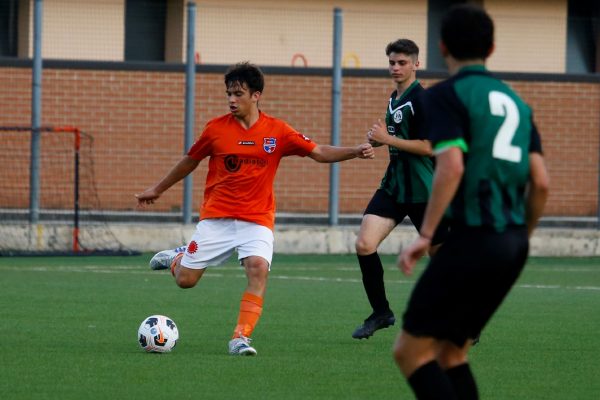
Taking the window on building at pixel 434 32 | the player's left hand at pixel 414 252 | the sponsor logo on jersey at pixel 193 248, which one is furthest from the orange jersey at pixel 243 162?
the window on building at pixel 434 32

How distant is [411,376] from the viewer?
5.43 meters

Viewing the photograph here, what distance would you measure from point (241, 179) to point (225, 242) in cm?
45

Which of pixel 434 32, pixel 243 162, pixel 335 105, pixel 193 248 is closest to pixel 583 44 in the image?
pixel 434 32

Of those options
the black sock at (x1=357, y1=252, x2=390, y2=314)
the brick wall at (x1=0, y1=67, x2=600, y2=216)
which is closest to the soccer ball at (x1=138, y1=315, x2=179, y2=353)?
the black sock at (x1=357, y1=252, x2=390, y2=314)

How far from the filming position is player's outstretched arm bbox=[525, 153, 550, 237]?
563 cm

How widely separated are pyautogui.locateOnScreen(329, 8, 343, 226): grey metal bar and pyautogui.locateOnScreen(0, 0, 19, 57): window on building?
5.60m

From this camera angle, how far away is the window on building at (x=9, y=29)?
72.0 ft

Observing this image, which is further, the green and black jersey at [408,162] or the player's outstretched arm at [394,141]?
the green and black jersey at [408,162]

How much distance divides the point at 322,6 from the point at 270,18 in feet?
14.8

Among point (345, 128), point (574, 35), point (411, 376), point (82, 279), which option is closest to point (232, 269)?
point (82, 279)

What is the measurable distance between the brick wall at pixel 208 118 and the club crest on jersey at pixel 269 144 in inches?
389

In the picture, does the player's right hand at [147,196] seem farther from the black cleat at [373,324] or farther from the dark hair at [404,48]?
the dark hair at [404,48]

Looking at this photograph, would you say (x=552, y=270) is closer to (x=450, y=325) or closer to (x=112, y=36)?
(x=112, y=36)

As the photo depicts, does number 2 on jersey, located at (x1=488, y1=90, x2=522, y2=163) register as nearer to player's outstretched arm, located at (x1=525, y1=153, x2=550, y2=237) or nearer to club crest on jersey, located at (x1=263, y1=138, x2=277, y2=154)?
player's outstretched arm, located at (x1=525, y1=153, x2=550, y2=237)
